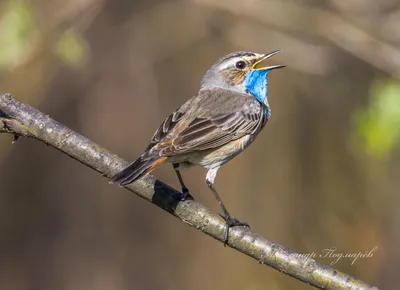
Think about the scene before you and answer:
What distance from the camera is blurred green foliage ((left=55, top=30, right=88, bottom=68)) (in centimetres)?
593

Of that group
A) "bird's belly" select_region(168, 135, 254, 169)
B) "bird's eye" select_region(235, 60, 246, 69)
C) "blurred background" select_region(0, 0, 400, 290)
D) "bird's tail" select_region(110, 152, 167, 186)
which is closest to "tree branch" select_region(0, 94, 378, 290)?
"bird's tail" select_region(110, 152, 167, 186)

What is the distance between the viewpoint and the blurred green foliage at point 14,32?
570 cm

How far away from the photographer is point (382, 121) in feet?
17.8

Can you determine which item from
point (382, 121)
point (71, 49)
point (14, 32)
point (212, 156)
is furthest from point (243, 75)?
point (14, 32)

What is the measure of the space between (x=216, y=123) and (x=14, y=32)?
1.83m

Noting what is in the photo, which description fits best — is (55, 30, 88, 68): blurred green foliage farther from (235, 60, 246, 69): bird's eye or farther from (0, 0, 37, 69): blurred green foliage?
(235, 60, 246, 69): bird's eye

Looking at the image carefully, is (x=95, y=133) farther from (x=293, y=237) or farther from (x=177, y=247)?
(x=293, y=237)

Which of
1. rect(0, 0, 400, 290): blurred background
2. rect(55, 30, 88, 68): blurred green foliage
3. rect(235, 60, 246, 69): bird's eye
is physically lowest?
rect(0, 0, 400, 290): blurred background

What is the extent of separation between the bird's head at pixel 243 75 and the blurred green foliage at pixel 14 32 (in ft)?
5.59

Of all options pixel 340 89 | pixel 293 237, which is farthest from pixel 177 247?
pixel 340 89

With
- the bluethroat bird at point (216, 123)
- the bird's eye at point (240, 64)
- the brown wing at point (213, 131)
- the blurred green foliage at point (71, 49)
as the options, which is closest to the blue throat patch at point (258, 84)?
the bluethroat bird at point (216, 123)

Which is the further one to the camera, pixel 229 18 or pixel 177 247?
pixel 177 247

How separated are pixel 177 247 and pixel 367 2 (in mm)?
4470

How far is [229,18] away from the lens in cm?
852
